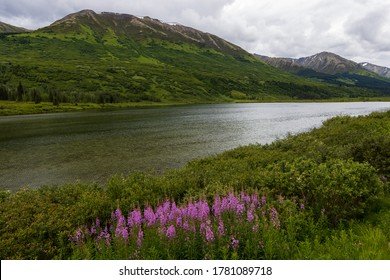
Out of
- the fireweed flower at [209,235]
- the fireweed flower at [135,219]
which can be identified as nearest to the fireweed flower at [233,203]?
the fireweed flower at [209,235]

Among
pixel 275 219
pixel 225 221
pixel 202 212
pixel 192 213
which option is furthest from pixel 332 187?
pixel 192 213

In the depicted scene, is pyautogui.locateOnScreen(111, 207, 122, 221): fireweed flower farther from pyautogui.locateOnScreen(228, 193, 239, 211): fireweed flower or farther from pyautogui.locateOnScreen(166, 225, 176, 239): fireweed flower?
pyautogui.locateOnScreen(228, 193, 239, 211): fireweed flower

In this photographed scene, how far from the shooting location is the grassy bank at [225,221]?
6363 mm

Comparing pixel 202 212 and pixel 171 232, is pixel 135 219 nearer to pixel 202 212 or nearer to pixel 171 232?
pixel 171 232

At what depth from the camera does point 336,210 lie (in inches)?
345

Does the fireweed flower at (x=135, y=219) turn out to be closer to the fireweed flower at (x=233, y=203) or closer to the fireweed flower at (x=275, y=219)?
the fireweed flower at (x=233, y=203)

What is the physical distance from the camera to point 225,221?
7.23 m

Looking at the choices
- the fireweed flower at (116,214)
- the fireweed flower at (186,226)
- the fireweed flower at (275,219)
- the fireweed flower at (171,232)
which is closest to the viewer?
the fireweed flower at (171,232)

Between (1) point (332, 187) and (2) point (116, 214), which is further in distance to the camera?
(1) point (332, 187)

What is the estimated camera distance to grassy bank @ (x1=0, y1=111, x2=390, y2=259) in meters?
6.36

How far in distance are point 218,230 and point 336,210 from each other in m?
4.28
